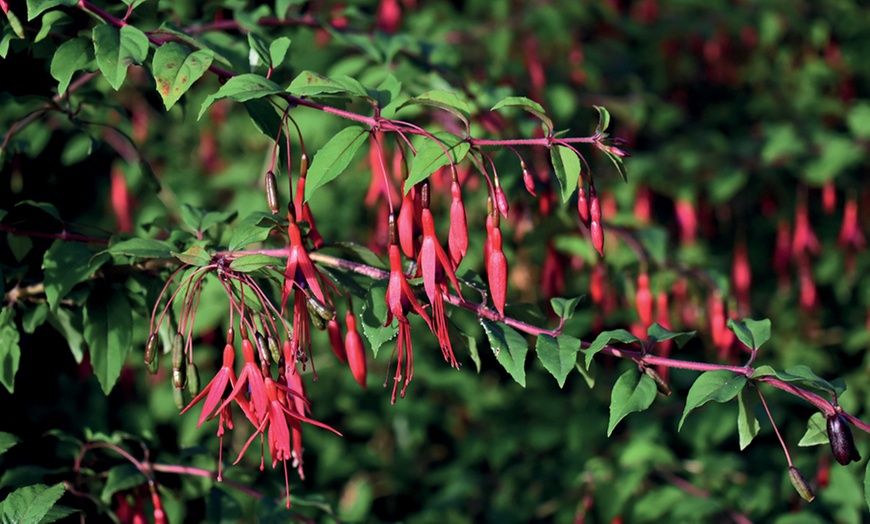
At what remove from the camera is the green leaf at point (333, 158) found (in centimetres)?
88

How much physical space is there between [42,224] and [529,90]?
Answer: 133 cm

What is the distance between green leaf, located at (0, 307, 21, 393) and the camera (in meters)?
1.06

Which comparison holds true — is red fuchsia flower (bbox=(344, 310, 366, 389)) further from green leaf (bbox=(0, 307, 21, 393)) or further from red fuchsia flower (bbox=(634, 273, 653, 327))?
red fuchsia flower (bbox=(634, 273, 653, 327))

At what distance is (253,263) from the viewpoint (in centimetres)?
88

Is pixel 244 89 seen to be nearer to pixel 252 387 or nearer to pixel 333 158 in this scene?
pixel 333 158

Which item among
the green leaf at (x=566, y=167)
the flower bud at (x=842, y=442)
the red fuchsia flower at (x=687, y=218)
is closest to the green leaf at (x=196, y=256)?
the green leaf at (x=566, y=167)

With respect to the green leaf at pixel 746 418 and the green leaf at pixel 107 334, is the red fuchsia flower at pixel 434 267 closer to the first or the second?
the green leaf at pixel 746 418

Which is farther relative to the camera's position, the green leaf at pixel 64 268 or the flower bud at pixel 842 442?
the green leaf at pixel 64 268

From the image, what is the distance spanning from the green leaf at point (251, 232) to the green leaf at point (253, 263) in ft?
0.12

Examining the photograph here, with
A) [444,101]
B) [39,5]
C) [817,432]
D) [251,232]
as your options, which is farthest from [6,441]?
[817,432]

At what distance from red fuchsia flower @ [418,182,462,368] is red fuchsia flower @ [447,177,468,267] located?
12 millimetres

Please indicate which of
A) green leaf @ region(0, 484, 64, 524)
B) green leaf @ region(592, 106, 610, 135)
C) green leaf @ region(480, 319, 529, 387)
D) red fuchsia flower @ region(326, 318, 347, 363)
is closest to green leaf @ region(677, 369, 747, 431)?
green leaf @ region(480, 319, 529, 387)

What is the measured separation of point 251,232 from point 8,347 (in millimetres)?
358

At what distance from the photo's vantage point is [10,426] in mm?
1308
